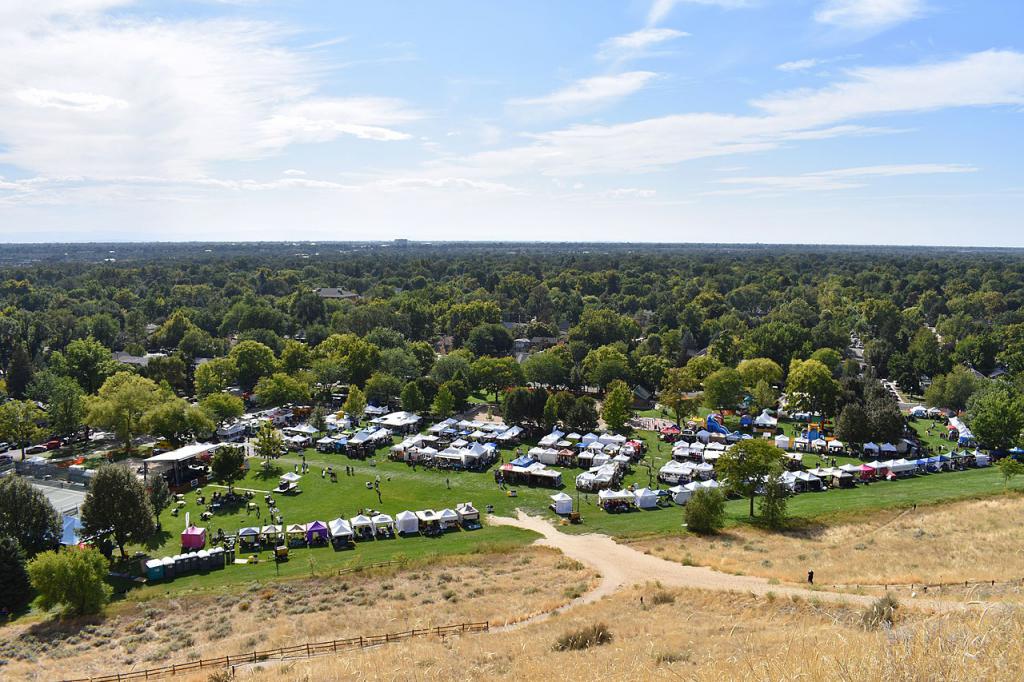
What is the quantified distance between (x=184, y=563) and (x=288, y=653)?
1253 centimetres

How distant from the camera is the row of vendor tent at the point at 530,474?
4162 cm

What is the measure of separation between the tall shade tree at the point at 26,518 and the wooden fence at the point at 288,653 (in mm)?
14306

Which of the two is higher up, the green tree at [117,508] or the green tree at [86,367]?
the green tree at [86,367]

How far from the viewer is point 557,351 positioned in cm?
7412

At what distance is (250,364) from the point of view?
66.2m

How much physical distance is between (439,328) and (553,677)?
91881 millimetres

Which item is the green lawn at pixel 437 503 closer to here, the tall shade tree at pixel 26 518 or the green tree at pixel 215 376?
the tall shade tree at pixel 26 518

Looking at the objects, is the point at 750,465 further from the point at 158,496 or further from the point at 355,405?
the point at 355,405

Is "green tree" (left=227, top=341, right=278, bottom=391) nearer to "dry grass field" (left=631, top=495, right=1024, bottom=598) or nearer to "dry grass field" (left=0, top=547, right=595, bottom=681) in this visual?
"dry grass field" (left=0, top=547, right=595, bottom=681)

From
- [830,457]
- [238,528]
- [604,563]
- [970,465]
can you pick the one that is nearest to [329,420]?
[238,528]

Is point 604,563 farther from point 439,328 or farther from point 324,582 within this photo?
point 439,328

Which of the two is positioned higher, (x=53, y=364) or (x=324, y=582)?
(x=53, y=364)

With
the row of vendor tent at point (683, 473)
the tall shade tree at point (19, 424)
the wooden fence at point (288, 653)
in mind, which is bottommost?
the row of vendor tent at point (683, 473)

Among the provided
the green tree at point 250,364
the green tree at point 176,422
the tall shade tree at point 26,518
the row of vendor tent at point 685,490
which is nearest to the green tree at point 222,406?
the green tree at point 176,422
